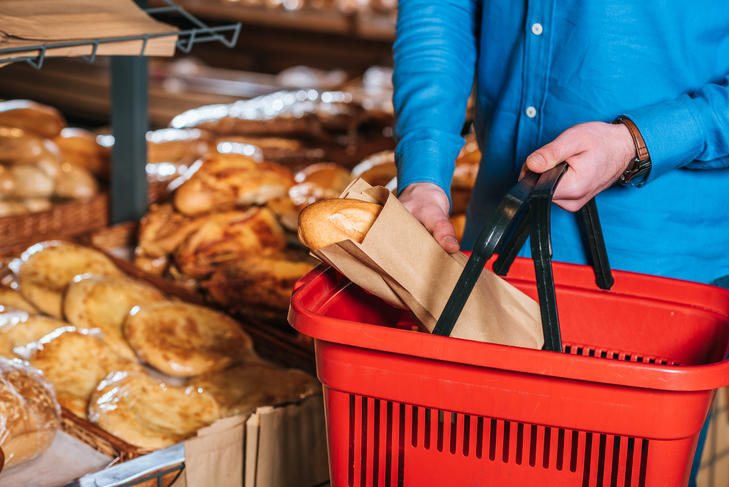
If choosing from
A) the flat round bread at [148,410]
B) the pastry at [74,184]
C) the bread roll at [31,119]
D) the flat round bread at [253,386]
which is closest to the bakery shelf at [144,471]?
the flat round bread at [148,410]

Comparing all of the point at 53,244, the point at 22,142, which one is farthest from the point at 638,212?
the point at 22,142

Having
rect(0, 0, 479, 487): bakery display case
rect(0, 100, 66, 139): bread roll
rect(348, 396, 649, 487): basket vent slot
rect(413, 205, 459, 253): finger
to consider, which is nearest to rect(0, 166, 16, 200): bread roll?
rect(0, 0, 479, 487): bakery display case

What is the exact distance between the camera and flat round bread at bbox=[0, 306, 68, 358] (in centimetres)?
170

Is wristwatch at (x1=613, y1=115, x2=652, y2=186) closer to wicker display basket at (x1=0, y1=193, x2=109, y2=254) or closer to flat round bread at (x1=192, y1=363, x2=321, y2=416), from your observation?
flat round bread at (x1=192, y1=363, x2=321, y2=416)

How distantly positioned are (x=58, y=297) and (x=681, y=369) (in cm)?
168

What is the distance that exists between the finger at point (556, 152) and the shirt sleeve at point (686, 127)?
0.15 metres

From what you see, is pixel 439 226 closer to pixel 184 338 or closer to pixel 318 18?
pixel 184 338

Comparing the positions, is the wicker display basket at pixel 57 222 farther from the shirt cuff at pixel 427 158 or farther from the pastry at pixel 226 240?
the shirt cuff at pixel 427 158

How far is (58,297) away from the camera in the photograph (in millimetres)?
1966

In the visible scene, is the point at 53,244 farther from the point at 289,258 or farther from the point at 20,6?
the point at 20,6

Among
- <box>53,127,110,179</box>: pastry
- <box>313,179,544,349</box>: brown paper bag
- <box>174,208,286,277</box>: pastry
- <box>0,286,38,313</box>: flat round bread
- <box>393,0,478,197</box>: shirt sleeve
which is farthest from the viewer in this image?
<box>53,127,110,179</box>: pastry

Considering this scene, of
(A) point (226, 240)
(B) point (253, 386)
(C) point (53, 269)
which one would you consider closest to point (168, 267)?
(A) point (226, 240)

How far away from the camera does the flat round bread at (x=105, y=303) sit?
1838 mm

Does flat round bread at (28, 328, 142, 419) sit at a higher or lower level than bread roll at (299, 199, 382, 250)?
lower
